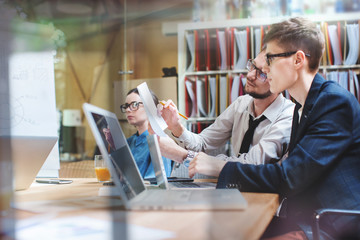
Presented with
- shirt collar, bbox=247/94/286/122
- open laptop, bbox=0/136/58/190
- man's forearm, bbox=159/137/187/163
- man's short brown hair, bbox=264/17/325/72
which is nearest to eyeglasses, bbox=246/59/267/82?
shirt collar, bbox=247/94/286/122

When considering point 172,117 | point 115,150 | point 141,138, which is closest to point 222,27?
point 141,138

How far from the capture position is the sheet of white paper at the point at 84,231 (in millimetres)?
601

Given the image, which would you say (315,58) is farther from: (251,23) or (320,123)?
(251,23)

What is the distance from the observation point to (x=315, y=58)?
4.38ft

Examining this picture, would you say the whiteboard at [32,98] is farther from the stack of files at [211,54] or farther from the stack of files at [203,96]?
the stack of files at [211,54]

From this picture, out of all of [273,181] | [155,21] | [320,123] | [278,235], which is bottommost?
[278,235]

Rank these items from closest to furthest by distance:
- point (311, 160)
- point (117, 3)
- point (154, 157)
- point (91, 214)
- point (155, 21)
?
point (91, 214), point (311, 160), point (154, 157), point (155, 21), point (117, 3)

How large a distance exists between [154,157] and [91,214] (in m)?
0.43

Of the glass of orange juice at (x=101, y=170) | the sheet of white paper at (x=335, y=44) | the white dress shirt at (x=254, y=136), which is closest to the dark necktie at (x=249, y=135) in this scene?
the white dress shirt at (x=254, y=136)

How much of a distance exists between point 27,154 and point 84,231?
0.67 meters

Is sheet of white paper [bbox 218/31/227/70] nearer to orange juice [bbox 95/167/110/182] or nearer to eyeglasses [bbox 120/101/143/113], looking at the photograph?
eyeglasses [bbox 120/101/143/113]

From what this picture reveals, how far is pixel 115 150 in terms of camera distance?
0.94 m

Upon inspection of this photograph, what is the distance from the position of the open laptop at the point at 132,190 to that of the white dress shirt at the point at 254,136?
594 millimetres

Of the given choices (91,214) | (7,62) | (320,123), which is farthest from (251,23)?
(91,214)
